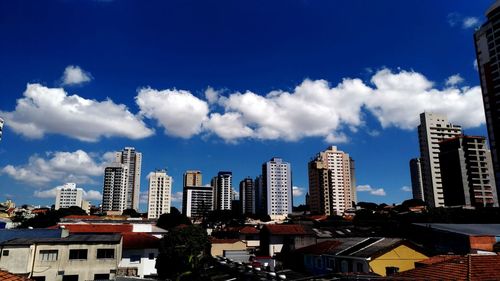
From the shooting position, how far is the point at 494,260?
17.7 metres

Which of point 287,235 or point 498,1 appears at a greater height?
point 498,1

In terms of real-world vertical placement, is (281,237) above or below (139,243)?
above

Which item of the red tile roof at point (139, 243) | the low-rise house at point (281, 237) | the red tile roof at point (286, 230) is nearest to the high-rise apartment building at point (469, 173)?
the red tile roof at point (286, 230)

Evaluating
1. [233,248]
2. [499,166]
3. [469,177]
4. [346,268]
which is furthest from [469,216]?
[346,268]

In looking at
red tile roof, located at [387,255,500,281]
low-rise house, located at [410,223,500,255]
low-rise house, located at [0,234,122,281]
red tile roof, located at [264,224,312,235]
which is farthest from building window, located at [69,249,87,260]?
low-rise house, located at [410,223,500,255]

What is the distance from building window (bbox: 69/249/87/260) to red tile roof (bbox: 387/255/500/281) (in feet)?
128

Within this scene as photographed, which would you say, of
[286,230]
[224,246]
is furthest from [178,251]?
[286,230]

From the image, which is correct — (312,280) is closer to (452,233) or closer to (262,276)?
(262,276)

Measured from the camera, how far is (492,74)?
113062mm

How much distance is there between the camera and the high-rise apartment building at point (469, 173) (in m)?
138

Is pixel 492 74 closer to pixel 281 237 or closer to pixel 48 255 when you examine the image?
pixel 281 237

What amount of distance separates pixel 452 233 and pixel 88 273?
45.8 metres

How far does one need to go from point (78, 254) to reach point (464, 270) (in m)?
41.7

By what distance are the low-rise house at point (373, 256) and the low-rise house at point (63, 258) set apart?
83.9 ft
